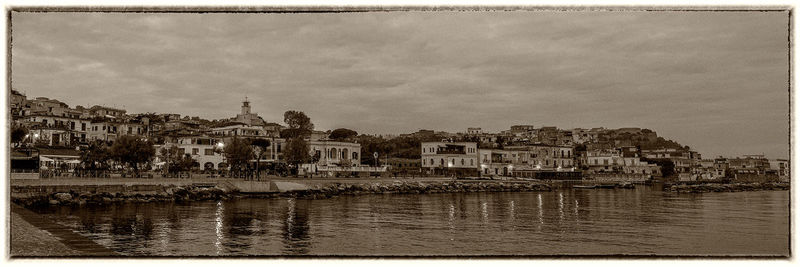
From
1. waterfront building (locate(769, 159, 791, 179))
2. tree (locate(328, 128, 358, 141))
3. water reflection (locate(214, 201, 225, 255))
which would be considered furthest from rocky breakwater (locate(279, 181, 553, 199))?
waterfront building (locate(769, 159, 791, 179))

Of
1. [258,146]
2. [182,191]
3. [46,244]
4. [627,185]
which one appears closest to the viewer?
[46,244]

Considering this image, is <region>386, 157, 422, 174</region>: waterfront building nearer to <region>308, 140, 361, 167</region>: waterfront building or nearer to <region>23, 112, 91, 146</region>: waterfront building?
<region>308, 140, 361, 167</region>: waterfront building

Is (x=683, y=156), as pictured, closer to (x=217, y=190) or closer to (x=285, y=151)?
(x=217, y=190)

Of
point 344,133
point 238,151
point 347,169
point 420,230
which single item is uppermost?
point 344,133

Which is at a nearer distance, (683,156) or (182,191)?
(683,156)

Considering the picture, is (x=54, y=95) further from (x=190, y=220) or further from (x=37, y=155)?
(x=190, y=220)

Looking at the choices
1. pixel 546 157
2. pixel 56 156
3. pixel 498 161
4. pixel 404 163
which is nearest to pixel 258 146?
pixel 56 156
